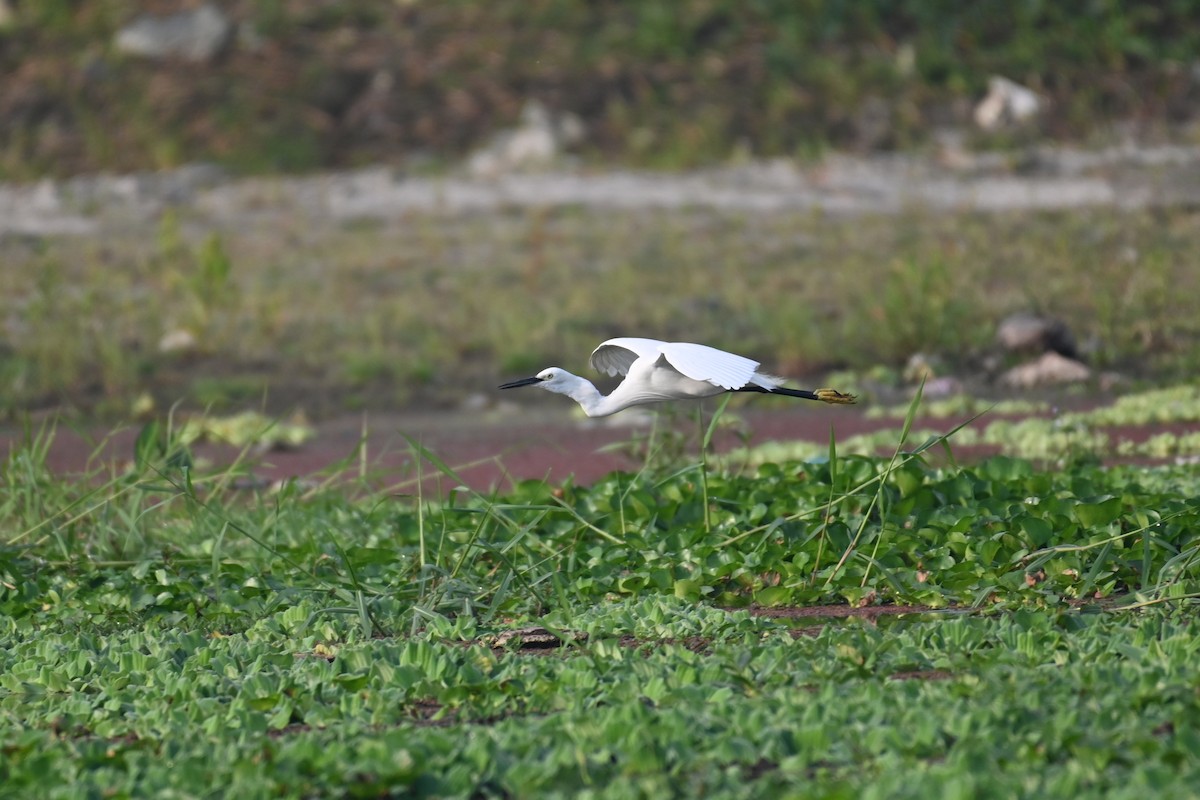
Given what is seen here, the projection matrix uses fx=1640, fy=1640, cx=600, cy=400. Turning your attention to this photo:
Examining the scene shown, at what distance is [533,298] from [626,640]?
650cm

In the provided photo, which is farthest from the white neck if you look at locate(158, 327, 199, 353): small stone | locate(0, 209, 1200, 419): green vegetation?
locate(158, 327, 199, 353): small stone

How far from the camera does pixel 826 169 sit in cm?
1222

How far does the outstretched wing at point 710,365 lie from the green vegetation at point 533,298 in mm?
5106

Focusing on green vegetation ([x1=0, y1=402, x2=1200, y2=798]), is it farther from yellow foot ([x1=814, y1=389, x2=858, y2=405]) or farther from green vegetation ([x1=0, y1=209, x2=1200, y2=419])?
green vegetation ([x1=0, y1=209, x2=1200, y2=419])

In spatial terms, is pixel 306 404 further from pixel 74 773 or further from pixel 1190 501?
pixel 74 773

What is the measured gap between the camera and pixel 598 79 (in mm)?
13680

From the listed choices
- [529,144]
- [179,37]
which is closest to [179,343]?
[529,144]

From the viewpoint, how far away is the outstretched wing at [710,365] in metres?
3.28

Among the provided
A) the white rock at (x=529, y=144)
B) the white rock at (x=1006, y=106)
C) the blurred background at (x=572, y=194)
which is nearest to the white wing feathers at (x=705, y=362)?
the blurred background at (x=572, y=194)

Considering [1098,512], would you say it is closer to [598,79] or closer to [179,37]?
[598,79]

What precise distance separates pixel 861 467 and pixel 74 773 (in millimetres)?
2587

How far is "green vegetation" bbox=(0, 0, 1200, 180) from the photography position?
13.0 m

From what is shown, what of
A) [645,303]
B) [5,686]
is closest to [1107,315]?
[645,303]

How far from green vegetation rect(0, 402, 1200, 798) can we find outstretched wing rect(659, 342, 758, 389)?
0.59 metres
